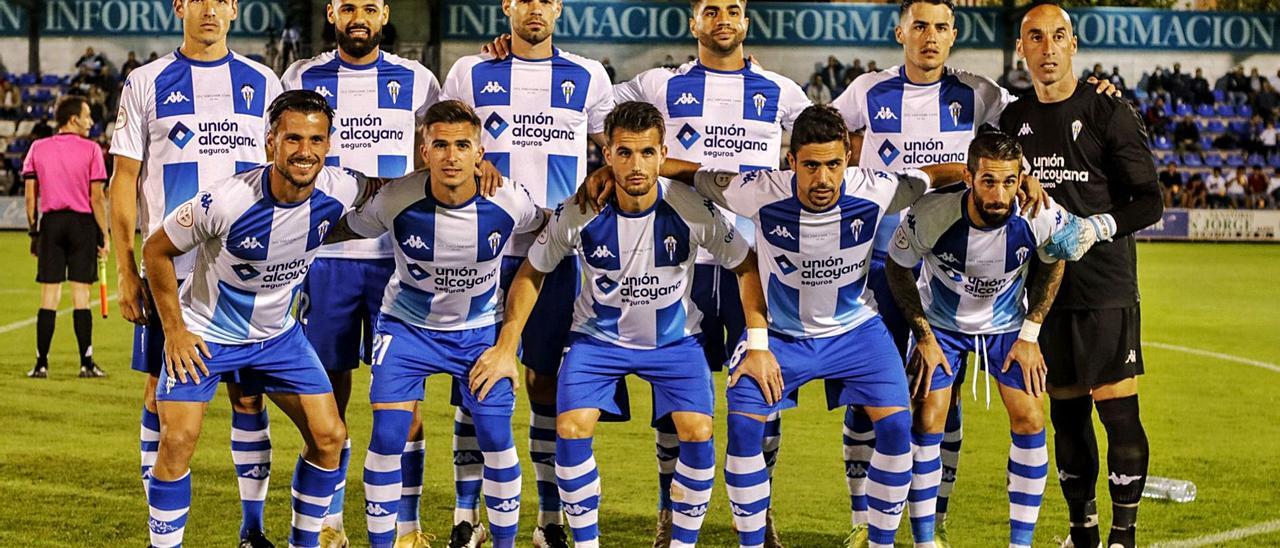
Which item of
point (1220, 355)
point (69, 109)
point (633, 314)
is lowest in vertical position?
point (1220, 355)

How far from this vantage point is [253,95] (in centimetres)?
530

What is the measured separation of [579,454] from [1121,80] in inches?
1094

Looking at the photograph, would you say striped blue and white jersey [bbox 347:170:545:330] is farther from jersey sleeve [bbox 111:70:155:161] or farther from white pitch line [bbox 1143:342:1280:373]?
white pitch line [bbox 1143:342:1280:373]

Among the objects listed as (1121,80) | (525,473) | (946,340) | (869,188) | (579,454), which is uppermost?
(1121,80)

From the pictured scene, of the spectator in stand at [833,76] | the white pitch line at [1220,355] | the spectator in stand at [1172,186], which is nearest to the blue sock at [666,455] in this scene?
the white pitch line at [1220,355]

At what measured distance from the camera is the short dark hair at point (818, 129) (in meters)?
4.84

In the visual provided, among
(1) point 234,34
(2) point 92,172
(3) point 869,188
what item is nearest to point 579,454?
(3) point 869,188

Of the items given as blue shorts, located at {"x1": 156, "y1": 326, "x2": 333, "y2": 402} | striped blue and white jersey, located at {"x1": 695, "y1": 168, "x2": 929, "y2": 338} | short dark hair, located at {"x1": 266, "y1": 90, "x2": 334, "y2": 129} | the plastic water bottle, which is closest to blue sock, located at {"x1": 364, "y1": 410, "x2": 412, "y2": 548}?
blue shorts, located at {"x1": 156, "y1": 326, "x2": 333, "y2": 402}

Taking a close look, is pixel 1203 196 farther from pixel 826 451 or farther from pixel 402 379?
pixel 402 379

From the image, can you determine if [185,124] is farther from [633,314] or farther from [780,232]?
[780,232]

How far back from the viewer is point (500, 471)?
498 centimetres

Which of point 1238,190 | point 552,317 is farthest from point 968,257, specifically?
point 1238,190

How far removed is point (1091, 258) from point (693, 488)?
174 cm

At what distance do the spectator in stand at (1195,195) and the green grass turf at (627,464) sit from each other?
1556cm
